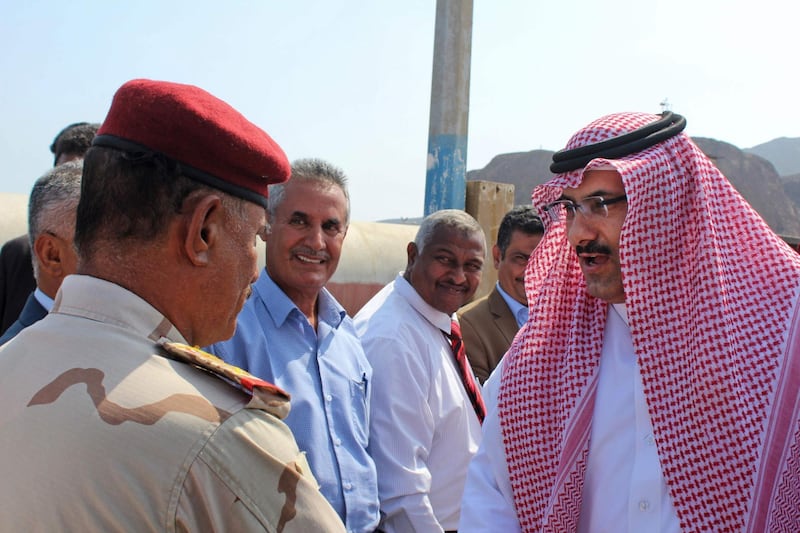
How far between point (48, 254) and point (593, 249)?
1.84m

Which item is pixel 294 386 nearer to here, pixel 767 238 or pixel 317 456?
pixel 317 456

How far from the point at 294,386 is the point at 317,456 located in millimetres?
271

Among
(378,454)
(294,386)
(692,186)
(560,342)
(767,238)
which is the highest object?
(692,186)

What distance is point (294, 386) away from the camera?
271 centimetres

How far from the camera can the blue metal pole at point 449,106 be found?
22.4ft

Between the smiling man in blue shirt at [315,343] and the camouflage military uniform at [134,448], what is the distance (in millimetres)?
1403

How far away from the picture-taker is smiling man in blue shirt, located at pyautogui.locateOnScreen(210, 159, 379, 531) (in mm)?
2660

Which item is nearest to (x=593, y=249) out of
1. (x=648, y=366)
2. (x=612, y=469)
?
(x=648, y=366)

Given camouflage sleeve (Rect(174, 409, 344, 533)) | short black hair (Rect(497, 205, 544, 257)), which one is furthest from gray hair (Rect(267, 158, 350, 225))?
camouflage sleeve (Rect(174, 409, 344, 533))

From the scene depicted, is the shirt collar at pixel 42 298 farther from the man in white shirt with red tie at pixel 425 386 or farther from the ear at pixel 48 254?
the man in white shirt with red tie at pixel 425 386

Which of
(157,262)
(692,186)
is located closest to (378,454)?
(692,186)

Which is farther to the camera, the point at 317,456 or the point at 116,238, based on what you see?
the point at 317,456

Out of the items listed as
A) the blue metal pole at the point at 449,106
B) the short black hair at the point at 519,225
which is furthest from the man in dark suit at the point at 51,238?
the blue metal pole at the point at 449,106

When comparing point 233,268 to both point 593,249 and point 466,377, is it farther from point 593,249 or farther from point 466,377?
point 466,377
